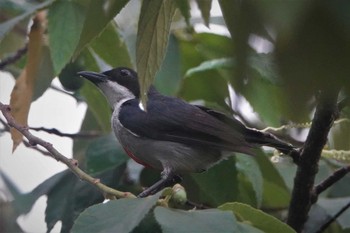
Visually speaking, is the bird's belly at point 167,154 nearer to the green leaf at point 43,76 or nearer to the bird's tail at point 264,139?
the bird's tail at point 264,139

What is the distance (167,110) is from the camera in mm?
2848

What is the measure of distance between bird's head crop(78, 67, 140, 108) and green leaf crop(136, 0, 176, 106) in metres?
2.34

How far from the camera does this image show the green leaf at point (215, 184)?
2.17 metres

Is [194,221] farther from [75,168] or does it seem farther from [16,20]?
[16,20]

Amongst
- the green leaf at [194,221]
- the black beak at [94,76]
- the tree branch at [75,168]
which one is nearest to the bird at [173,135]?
the black beak at [94,76]

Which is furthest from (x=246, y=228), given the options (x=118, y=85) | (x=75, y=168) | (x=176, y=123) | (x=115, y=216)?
(x=118, y=85)

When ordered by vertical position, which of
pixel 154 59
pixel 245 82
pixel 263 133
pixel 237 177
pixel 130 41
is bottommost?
pixel 237 177

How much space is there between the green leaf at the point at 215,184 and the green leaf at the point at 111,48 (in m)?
0.45

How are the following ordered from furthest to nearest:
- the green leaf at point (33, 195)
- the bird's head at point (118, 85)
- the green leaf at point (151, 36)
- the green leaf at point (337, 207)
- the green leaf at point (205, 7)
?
the bird's head at point (118, 85)
the green leaf at point (33, 195)
the green leaf at point (337, 207)
the green leaf at point (151, 36)
the green leaf at point (205, 7)

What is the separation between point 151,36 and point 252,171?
150 cm

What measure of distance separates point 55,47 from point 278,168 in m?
0.94

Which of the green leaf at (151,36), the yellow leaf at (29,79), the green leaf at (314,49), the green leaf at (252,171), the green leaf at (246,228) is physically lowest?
the green leaf at (252,171)

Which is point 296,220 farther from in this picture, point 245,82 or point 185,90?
point 245,82

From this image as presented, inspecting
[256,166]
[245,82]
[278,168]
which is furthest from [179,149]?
[245,82]
